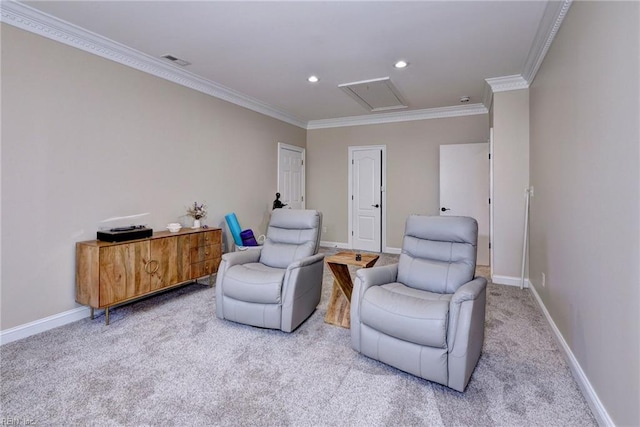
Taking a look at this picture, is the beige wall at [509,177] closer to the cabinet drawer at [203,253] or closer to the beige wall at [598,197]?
the beige wall at [598,197]

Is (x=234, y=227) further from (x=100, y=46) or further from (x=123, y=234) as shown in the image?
(x=100, y=46)

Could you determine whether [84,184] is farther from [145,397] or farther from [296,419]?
[296,419]

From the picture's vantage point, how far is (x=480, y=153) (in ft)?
15.7

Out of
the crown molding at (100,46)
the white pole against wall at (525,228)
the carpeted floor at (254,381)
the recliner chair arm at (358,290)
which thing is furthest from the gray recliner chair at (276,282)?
the white pole against wall at (525,228)

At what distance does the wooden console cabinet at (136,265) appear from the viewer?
2670 mm

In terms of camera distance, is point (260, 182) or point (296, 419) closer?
point (296, 419)

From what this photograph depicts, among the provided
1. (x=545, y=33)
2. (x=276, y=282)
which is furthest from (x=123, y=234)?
(x=545, y=33)

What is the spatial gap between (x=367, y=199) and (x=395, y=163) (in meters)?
0.83

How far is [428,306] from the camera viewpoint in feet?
6.21

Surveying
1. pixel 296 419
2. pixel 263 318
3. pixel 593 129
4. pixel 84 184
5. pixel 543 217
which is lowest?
pixel 296 419

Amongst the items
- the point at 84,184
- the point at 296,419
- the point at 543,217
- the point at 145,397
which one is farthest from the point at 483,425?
the point at 84,184

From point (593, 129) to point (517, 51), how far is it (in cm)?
180

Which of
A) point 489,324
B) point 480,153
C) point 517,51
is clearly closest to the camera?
point 489,324

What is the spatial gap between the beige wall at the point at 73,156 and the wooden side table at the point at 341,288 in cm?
213
